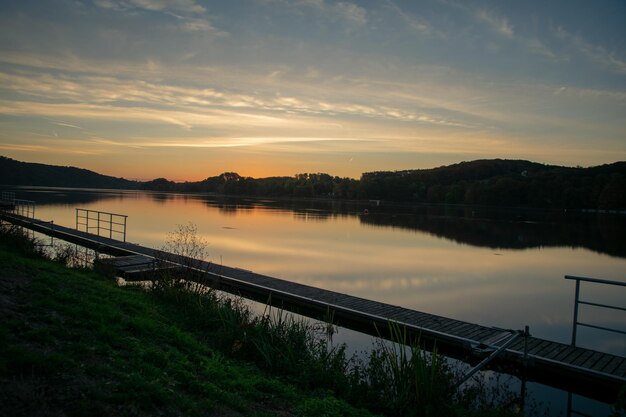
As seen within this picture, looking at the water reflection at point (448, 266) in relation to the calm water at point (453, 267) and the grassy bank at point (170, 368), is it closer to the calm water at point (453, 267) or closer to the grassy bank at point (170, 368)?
the calm water at point (453, 267)

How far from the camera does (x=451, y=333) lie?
8453 mm

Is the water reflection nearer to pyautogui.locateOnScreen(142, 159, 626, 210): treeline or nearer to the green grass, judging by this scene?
the green grass

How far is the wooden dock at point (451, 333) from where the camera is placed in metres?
6.90

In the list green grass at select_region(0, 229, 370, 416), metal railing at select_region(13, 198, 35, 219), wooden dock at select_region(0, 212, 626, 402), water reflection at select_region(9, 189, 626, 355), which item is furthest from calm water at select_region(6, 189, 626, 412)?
green grass at select_region(0, 229, 370, 416)

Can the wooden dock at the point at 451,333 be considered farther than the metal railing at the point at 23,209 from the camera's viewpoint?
No

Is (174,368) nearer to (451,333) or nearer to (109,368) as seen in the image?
(109,368)

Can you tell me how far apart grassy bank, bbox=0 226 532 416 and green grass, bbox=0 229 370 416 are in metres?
0.01

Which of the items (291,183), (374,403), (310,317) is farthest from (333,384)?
(291,183)

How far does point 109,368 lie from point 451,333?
21.1 feet

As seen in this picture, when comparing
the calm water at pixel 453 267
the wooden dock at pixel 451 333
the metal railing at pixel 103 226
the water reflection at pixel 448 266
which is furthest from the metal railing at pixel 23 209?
the wooden dock at pixel 451 333

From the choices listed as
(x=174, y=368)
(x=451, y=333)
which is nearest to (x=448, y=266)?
(x=451, y=333)

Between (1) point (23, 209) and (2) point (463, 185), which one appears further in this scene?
(2) point (463, 185)

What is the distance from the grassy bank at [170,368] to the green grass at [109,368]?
11 mm

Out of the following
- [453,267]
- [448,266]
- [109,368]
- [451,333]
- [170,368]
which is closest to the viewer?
[109,368]
